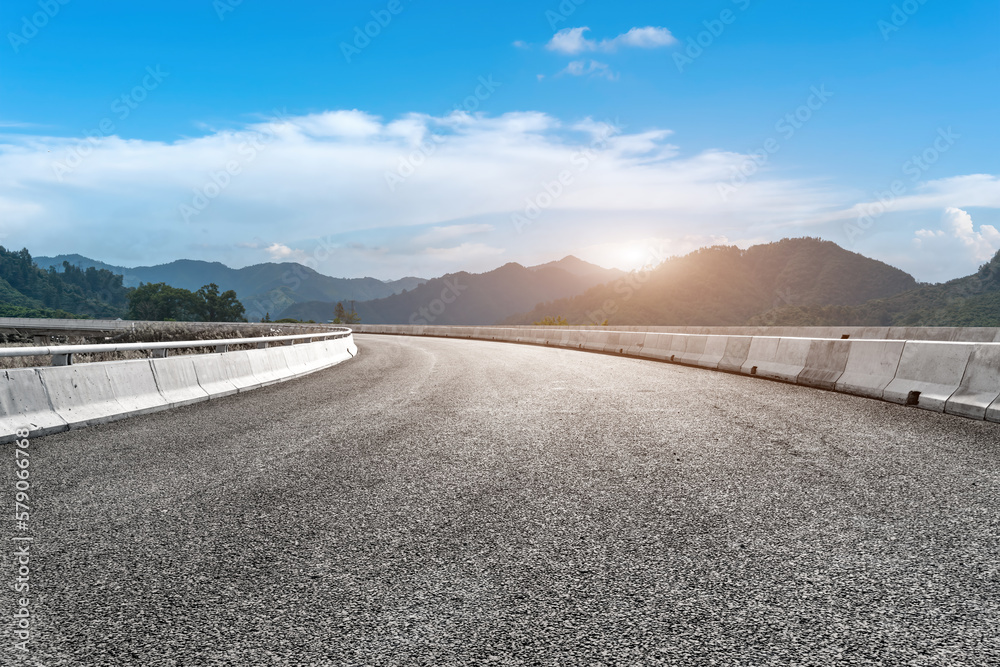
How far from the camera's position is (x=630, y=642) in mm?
2514

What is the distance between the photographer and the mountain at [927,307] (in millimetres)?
88125

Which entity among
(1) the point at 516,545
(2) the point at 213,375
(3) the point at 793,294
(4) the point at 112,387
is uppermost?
(3) the point at 793,294

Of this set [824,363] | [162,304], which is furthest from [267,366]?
[162,304]

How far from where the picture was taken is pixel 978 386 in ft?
26.5

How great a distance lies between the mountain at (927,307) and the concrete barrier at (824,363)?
282 feet

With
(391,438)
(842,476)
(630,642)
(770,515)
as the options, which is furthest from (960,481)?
(391,438)

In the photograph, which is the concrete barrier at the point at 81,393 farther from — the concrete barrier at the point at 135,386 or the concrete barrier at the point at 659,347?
the concrete barrier at the point at 659,347

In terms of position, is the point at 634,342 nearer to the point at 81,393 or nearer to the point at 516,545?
the point at 81,393

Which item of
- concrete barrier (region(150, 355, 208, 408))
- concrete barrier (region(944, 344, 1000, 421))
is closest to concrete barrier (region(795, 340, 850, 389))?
concrete barrier (region(944, 344, 1000, 421))

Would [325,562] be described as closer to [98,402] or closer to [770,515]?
[770,515]

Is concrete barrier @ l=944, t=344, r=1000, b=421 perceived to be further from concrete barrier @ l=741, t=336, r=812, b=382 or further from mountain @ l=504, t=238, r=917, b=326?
mountain @ l=504, t=238, r=917, b=326

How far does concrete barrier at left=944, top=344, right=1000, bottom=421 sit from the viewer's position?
7.81m

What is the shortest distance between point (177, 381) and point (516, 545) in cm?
805

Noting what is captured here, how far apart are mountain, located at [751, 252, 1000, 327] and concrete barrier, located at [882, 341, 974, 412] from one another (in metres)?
88.0
